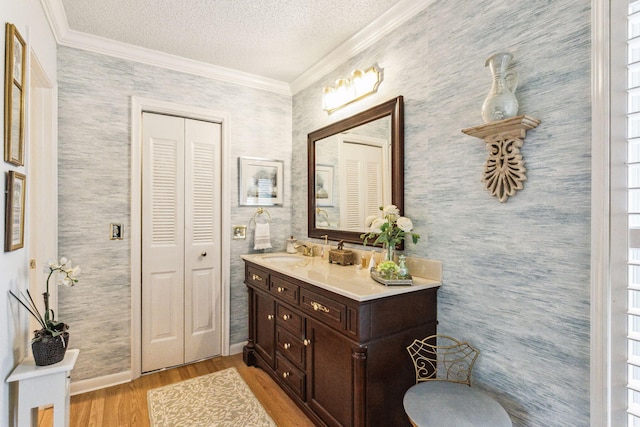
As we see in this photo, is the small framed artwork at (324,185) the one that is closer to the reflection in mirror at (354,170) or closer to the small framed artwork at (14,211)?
the reflection in mirror at (354,170)

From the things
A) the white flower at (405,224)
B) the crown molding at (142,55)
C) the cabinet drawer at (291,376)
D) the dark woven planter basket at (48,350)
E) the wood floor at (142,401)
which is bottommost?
the wood floor at (142,401)

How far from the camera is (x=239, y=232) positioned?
308 cm

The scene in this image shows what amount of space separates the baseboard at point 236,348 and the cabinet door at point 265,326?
1.32 ft

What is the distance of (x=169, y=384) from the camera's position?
8.39ft

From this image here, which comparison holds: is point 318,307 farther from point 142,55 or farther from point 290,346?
point 142,55

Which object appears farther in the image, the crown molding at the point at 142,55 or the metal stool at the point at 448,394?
the crown molding at the point at 142,55

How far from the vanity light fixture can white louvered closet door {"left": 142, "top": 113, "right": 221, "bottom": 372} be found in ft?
3.57

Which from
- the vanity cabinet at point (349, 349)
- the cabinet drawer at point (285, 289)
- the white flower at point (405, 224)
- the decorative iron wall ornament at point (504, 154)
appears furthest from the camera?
the cabinet drawer at point (285, 289)

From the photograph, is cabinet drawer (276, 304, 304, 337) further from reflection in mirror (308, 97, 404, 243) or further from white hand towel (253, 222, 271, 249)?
white hand towel (253, 222, 271, 249)

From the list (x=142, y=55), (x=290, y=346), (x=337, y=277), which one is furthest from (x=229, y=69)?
(x=290, y=346)

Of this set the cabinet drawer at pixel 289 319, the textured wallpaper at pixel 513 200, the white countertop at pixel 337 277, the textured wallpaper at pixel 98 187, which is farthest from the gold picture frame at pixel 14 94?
the textured wallpaper at pixel 513 200

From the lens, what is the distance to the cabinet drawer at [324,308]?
1.75 metres

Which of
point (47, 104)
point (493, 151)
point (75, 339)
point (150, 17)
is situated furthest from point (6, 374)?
point (493, 151)

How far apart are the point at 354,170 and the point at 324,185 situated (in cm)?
41
